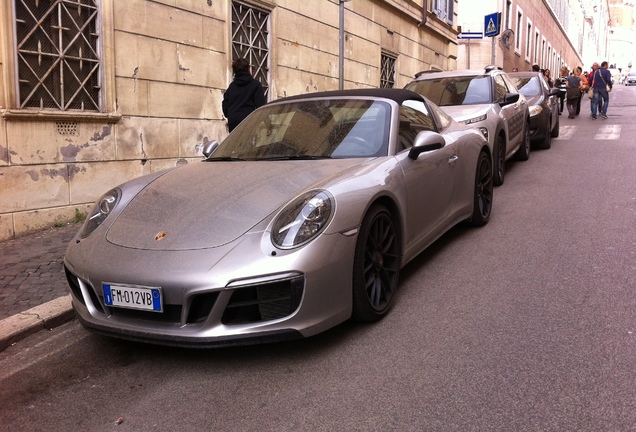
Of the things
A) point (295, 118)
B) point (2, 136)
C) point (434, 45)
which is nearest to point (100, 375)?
point (295, 118)

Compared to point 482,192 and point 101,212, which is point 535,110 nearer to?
point 482,192

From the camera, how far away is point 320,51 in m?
12.4

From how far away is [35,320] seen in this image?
3.95 m

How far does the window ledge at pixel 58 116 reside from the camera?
6.25 metres

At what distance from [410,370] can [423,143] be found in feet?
5.60

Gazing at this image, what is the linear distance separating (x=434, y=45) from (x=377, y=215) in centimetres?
1741

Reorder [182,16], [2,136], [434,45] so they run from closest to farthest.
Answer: [2,136] < [182,16] < [434,45]

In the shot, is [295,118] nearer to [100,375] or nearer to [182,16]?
[100,375]

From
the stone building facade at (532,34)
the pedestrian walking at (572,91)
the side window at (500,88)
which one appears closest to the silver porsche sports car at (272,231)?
the side window at (500,88)

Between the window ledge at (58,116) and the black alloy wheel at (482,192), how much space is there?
4249 mm

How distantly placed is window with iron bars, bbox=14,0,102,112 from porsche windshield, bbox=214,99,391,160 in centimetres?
286

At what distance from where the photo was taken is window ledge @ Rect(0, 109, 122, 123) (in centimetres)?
625

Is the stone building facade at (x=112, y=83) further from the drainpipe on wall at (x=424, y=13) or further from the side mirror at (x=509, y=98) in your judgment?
the drainpipe on wall at (x=424, y=13)

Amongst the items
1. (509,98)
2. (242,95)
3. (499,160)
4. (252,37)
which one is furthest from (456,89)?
(252,37)
